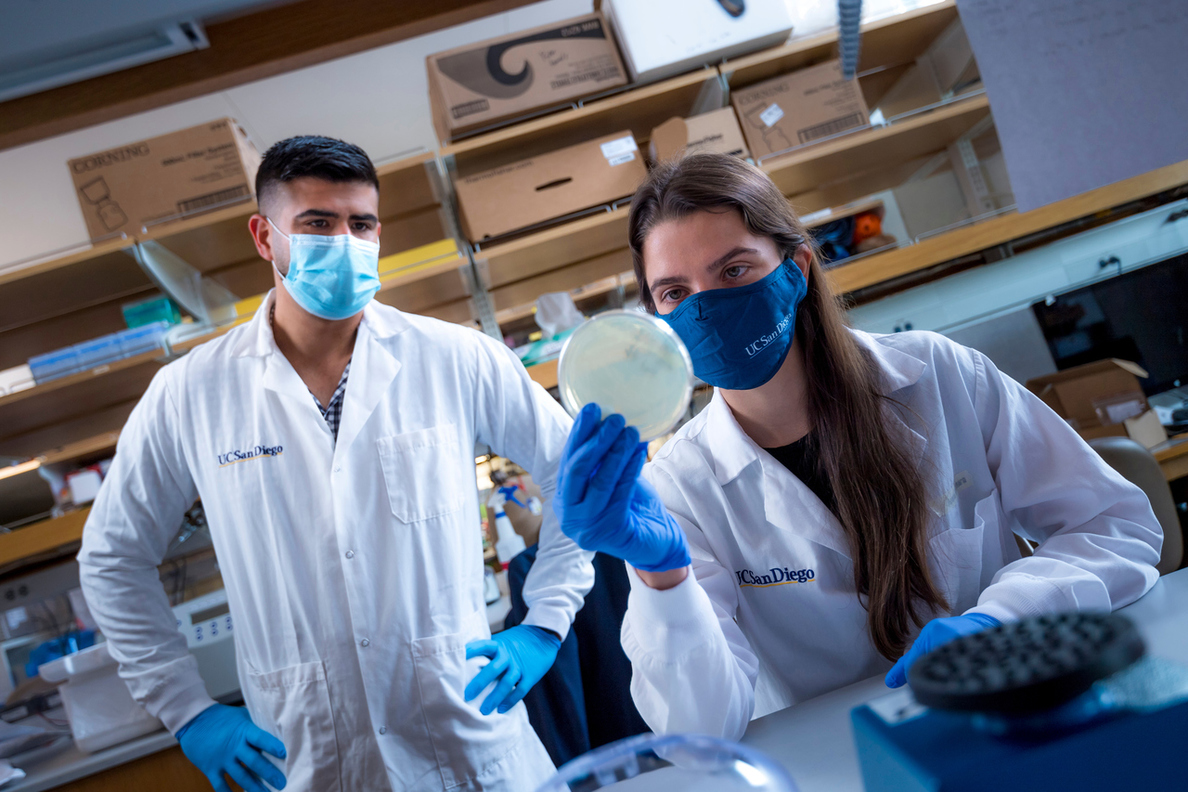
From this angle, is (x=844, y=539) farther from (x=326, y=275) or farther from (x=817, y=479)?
(x=326, y=275)

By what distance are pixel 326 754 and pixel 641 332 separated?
1063 millimetres

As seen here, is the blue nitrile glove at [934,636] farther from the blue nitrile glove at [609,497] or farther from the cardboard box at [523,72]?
the cardboard box at [523,72]

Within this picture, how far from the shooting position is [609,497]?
2.40 ft

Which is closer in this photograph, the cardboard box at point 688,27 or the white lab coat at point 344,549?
the white lab coat at point 344,549

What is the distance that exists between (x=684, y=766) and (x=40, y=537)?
2.91 metres

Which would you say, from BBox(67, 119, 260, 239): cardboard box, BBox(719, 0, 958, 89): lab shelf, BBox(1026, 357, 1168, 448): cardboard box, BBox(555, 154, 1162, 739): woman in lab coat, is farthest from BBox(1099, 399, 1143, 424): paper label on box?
BBox(67, 119, 260, 239): cardboard box

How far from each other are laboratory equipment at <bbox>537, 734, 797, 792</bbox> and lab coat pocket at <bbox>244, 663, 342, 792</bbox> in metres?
1.00

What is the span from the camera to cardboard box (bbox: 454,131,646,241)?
8.48ft

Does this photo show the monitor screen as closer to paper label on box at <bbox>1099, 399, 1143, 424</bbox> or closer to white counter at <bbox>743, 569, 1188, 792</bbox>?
paper label on box at <bbox>1099, 399, 1143, 424</bbox>

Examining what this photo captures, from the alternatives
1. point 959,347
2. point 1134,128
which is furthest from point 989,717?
point 1134,128

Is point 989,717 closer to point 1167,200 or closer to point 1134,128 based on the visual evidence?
point 1134,128

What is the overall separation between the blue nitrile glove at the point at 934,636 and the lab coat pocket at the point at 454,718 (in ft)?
2.55


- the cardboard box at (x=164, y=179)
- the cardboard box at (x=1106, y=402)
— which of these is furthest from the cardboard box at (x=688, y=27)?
the cardboard box at (x=1106, y=402)

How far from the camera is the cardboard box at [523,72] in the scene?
2562 mm
